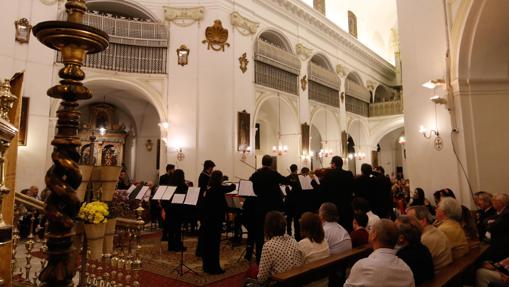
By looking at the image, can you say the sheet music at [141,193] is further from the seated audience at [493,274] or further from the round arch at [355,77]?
the round arch at [355,77]

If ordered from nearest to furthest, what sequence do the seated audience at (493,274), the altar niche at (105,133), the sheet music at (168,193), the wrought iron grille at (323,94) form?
the seated audience at (493,274) → the sheet music at (168,193) → the altar niche at (105,133) → the wrought iron grille at (323,94)

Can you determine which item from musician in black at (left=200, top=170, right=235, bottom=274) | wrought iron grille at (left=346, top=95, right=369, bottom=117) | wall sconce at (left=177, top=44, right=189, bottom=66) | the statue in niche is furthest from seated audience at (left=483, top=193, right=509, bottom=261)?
wrought iron grille at (left=346, top=95, right=369, bottom=117)

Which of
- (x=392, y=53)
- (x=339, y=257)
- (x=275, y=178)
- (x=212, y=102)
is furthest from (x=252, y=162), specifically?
(x=392, y=53)

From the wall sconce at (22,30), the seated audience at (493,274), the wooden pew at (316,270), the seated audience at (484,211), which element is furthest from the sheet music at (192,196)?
the wall sconce at (22,30)

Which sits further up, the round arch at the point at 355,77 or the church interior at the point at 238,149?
the round arch at the point at 355,77

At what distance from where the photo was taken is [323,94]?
55.1 ft

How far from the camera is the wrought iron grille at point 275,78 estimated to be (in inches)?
515

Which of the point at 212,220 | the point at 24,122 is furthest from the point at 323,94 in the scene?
the point at 212,220

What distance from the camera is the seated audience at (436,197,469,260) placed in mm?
3564

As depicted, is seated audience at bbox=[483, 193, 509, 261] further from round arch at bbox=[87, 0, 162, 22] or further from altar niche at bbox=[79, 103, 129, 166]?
altar niche at bbox=[79, 103, 129, 166]

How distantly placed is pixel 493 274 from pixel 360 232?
134 centimetres

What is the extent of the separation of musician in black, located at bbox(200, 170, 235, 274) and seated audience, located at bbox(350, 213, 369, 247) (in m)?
2.00

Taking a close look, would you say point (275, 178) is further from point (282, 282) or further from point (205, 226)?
point (282, 282)

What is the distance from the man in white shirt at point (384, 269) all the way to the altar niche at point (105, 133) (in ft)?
42.9
